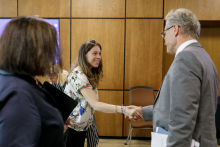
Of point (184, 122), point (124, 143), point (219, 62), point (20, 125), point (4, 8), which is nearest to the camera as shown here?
point (20, 125)

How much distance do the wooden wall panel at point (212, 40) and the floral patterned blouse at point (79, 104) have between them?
3.55 meters

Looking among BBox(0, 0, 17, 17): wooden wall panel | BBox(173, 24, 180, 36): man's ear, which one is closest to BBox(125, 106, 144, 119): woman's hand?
BBox(173, 24, 180, 36): man's ear

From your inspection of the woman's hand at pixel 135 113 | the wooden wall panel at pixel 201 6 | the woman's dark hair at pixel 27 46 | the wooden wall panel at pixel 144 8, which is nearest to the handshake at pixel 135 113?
the woman's hand at pixel 135 113

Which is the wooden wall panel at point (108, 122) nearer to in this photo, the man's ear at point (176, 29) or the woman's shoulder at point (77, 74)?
the woman's shoulder at point (77, 74)

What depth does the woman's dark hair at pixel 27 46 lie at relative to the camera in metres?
0.65

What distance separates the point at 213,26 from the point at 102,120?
3.49m

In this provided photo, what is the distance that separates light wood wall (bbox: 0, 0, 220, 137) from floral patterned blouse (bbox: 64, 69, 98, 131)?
74.4 inches

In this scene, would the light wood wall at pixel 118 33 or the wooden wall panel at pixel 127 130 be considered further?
the wooden wall panel at pixel 127 130

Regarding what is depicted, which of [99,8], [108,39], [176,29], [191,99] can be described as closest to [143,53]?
[108,39]

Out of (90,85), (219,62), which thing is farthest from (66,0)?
(219,62)

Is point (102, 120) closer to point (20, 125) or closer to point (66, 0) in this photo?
point (66, 0)

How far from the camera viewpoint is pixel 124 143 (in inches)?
139

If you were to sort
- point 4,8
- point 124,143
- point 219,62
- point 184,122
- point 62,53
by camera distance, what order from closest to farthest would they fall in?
point 62,53 → point 184,122 → point 124,143 → point 4,8 → point 219,62

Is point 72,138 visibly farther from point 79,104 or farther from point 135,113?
point 135,113
